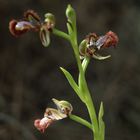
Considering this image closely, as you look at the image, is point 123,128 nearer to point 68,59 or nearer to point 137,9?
point 68,59

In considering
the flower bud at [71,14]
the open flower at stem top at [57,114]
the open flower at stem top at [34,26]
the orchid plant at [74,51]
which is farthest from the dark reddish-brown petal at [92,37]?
the open flower at stem top at [57,114]

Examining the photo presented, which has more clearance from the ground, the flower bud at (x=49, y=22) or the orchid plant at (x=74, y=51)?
the flower bud at (x=49, y=22)

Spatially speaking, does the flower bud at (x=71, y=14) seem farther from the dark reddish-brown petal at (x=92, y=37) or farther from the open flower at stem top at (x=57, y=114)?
the open flower at stem top at (x=57, y=114)

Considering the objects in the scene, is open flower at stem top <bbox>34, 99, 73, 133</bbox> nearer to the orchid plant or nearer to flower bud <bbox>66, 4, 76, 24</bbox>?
the orchid plant

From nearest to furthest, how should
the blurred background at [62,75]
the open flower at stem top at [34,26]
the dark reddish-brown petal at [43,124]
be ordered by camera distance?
the open flower at stem top at [34,26] → the dark reddish-brown petal at [43,124] → the blurred background at [62,75]

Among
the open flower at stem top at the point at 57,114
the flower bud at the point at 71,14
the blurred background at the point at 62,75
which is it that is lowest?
the blurred background at the point at 62,75

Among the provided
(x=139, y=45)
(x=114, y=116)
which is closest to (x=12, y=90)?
(x=114, y=116)

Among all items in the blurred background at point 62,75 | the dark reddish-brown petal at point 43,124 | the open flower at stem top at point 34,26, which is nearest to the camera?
the open flower at stem top at point 34,26

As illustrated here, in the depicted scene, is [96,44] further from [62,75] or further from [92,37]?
[62,75]

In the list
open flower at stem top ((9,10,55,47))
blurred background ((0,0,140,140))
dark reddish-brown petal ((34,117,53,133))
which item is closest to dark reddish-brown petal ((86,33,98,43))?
open flower at stem top ((9,10,55,47))
